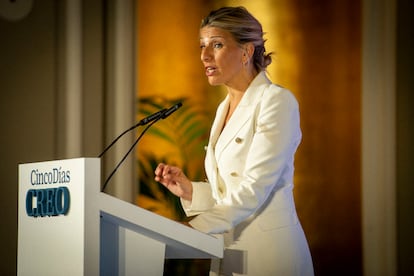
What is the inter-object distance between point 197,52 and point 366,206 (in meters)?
1.50

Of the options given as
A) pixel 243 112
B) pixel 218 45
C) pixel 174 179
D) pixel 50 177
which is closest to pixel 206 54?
pixel 218 45

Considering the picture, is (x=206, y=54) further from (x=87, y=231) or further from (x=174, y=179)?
(x=87, y=231)

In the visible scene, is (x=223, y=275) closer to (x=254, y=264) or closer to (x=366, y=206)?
(x=254, y=264)

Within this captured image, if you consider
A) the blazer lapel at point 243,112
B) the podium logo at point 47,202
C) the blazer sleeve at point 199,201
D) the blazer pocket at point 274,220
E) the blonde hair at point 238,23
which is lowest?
the blazer pocket at point 274,220

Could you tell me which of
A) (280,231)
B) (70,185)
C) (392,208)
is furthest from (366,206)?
(70,185)

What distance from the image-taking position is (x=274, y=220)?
218 cm

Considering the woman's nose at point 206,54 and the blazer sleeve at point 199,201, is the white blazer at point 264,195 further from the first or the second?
the woman's nose at point 206,54

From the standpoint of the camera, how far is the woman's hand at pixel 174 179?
221 cm

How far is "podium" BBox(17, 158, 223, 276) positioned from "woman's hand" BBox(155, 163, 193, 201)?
32cm

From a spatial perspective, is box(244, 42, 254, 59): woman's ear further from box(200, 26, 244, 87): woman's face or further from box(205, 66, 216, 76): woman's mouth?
box(205, 66, 216, 76): woman's mouth

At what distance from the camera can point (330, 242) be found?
13.9 ft

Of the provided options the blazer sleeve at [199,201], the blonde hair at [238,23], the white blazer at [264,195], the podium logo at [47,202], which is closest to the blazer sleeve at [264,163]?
the white blazer at [264,195]

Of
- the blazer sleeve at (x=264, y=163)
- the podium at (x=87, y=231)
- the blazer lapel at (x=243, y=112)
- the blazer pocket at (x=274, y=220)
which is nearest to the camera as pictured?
the podium at (x=87, y=231)

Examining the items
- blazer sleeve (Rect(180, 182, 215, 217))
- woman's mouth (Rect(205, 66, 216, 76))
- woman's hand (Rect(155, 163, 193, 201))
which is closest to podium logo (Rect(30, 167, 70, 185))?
woman's hand (Rect(155, 163, 193, 201))
